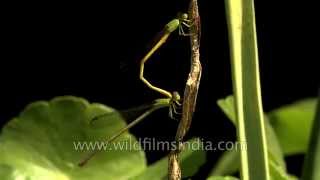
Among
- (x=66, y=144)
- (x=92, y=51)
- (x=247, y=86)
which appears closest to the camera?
(x=247, y=86)

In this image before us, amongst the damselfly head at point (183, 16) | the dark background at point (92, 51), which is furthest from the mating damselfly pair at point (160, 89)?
the dark background at point (92, 51)

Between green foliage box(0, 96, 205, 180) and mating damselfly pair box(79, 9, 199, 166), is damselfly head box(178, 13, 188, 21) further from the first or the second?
green foliage box(0, 96, 205, 180)

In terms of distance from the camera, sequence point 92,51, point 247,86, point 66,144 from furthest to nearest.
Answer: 1. point 92,51
2. point 66,144
3. point 247,86

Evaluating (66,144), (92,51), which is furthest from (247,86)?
(92,51)

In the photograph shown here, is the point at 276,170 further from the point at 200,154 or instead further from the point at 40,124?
the point at 40,124

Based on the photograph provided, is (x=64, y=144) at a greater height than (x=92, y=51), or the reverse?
(x=92, y=51)

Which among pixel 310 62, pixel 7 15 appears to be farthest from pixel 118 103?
pixel 310 62

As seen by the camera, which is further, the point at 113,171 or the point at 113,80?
the point at 113,80

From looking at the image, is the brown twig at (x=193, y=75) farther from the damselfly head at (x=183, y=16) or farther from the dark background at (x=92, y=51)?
the dark background at (x=92, y=51)

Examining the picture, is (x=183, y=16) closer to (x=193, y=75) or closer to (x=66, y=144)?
(x=193, y=75)
